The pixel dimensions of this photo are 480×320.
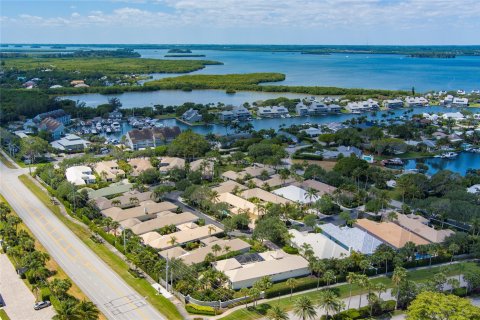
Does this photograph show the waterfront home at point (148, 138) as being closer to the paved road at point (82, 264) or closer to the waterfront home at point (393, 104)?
the paved road at point (82, 264)

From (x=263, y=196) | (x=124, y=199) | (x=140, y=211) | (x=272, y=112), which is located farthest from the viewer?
(x=272, y=112)

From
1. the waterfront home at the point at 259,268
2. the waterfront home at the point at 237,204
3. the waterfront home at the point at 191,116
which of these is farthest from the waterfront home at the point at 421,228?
the waterfront home at the point at 191,116

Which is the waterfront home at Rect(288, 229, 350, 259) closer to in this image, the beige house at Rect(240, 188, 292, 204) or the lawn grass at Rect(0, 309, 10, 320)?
the beige house at Rect(240, 188, 292, 204)

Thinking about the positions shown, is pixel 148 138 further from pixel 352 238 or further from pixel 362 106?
pixel 362 106

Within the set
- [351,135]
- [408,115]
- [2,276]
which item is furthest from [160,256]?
[408,115]

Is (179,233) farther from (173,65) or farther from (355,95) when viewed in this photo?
(173,65)

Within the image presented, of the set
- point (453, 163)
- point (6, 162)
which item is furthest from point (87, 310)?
point (453, 163)

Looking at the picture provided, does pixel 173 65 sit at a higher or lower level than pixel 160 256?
higher
